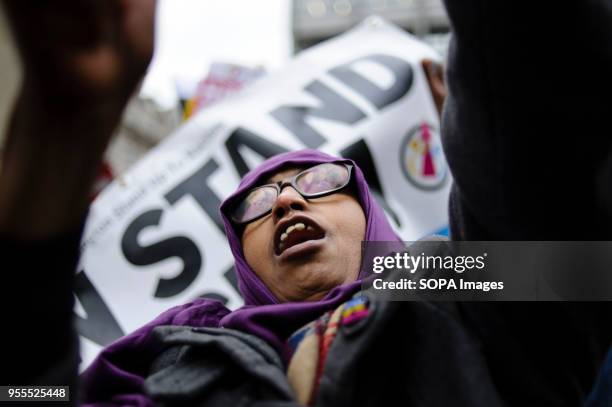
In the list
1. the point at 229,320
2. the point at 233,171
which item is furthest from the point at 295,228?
the point at 233,171

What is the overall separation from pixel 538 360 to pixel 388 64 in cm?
288

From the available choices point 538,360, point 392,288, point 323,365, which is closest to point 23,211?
point 323,365

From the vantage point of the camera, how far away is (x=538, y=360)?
112 centimetres

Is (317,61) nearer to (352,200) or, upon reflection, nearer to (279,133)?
(279,133)

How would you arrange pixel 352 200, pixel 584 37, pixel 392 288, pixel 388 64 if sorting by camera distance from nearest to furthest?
pixel 584 37, pixel 392 288, pixel 352 200, pixel 388 64

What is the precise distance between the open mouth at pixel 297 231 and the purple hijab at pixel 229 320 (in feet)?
0.43

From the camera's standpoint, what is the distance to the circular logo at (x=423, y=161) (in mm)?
3354

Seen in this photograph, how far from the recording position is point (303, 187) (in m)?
1.81

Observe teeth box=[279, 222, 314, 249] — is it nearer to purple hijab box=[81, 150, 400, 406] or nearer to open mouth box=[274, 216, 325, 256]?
open mouth box=[274, 216, 325, 256]

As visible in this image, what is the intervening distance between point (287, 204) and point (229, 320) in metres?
0.45
